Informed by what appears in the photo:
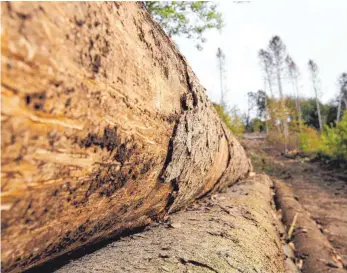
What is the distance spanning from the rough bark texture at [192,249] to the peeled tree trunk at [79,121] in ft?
0.42

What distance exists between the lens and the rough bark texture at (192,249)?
3.85ft

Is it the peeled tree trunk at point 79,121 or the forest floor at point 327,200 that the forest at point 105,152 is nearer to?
the peeled tree trunk at point 79,121

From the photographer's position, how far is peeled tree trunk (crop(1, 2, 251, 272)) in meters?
0.67

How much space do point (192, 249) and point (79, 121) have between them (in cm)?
92

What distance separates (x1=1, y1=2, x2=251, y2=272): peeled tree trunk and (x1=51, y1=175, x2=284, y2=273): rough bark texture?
0.42ft

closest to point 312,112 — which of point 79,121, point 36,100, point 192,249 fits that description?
point 192,249

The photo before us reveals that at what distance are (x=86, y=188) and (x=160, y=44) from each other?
2.62 ft

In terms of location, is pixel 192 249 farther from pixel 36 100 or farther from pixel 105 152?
pixel 36 100

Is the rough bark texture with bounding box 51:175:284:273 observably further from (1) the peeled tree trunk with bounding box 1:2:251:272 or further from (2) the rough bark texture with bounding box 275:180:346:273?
(2) the rough bark texture with bounding box 275:180:346:273

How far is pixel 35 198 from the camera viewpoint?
784 millimetres

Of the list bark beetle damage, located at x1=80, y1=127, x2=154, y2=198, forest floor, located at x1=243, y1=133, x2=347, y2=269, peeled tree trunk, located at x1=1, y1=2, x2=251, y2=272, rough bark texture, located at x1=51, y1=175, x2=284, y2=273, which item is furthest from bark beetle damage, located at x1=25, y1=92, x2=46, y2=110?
forest floor, located at x1=243, y1=133, x2=347, y2=269

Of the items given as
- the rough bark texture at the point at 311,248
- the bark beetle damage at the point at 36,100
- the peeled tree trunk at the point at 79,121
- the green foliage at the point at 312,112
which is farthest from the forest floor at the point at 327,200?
the green foliage at the point at 312,112

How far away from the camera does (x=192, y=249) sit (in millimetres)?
1395

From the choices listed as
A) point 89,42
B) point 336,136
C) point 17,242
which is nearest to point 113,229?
point 17,242
